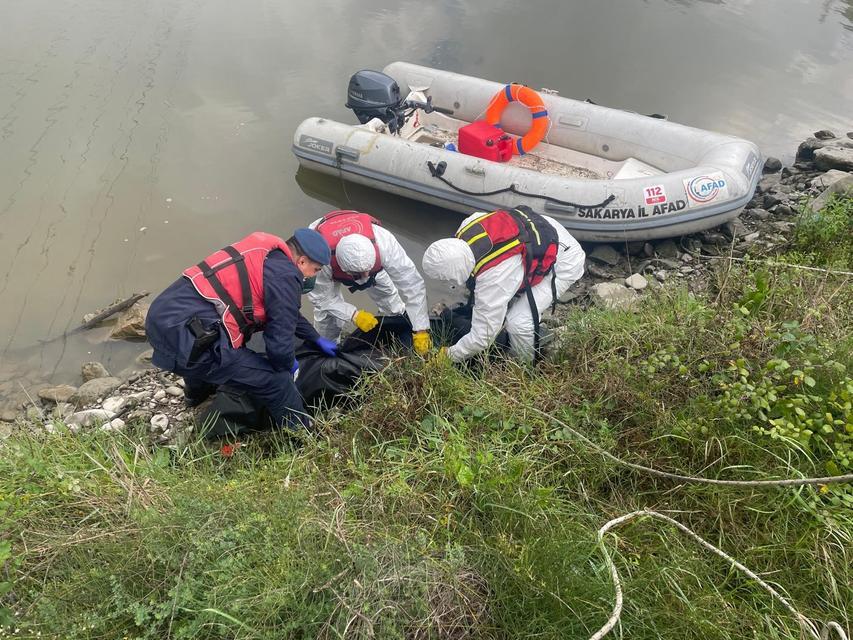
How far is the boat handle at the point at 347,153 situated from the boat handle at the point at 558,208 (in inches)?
75.9

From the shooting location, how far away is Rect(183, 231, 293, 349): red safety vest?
9.04 ft

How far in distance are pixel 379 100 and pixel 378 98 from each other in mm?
23

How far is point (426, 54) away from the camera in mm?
8328

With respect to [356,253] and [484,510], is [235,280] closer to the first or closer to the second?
[356,253]

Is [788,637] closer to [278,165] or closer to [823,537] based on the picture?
[823,537]

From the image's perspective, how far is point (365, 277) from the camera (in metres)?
3.39

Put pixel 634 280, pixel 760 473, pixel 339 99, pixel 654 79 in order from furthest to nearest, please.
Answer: pixel 654 79, pixel 339 99, pixel 634 280, pixel 760 473

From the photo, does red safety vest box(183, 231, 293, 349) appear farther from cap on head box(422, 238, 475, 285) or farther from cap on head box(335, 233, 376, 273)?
cap on head box(422, 238, 475, 285)

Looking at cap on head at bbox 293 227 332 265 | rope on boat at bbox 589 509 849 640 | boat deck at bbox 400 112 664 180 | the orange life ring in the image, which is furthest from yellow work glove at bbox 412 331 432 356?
the orange life ring

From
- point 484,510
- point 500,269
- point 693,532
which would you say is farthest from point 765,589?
point 500,269

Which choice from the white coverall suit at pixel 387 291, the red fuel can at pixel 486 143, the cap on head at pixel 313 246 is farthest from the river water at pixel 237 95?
the cap on head at pixel 313 246

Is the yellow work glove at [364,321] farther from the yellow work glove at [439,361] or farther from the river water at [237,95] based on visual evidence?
the river water at [237,95]

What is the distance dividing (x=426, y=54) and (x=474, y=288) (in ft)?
20.8

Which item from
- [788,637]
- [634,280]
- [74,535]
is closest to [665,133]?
[634,280]
